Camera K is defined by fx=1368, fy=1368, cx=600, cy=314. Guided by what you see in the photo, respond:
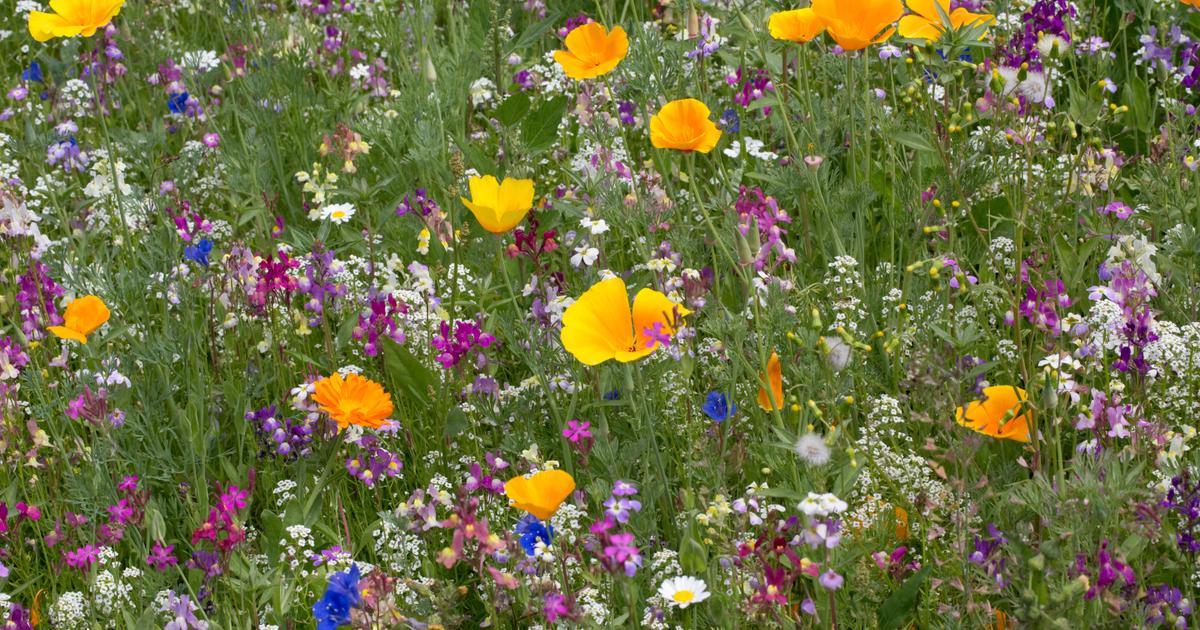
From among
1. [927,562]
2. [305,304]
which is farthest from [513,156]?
[927,562]

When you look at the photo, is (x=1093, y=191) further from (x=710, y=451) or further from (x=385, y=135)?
(x=385, y=135)

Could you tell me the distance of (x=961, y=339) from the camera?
108 inches

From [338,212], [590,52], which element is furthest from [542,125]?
[590,52]

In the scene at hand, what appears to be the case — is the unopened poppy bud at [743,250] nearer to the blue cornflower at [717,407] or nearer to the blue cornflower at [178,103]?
the blue cornflower at [717,407]

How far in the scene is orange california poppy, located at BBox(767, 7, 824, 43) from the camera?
3.01m

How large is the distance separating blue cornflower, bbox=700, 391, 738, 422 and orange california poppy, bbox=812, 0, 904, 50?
2.55 feet

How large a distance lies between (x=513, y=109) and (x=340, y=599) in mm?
1988

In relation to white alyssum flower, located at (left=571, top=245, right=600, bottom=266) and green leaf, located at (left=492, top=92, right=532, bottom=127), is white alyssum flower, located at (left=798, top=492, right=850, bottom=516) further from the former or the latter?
green leaf, located at (left=492, top=92, right=532, bottom=127)

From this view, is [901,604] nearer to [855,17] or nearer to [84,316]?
[855,17]

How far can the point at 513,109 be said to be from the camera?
4004 mm

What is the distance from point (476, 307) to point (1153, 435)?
70.4 inches

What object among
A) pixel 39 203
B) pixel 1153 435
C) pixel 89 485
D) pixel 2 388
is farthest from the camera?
pixel 39 203

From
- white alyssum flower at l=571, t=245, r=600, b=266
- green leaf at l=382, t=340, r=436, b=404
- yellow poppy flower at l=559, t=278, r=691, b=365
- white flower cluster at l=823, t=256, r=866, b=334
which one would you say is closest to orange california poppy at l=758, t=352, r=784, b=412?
white flower cluster at l=823, t=256, r=866, b=334

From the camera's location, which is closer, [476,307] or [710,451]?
[710,451]
